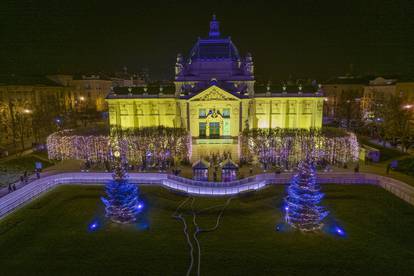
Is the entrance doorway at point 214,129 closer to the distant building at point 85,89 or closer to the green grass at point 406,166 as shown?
the green grass at point 406,166

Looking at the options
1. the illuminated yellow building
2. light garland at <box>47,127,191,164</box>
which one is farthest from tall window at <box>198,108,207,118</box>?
light garland at <box>47,127,191,164</box>

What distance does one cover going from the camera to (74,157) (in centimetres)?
5222

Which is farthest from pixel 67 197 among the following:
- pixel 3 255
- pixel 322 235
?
pixel 322 235

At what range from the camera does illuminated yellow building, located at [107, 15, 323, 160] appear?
201 ft

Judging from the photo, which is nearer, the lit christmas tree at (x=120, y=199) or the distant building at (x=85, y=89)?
the lit christmas tree at (x=120, y=199)

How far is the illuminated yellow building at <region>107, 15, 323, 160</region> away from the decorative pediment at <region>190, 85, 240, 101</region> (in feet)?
3.40

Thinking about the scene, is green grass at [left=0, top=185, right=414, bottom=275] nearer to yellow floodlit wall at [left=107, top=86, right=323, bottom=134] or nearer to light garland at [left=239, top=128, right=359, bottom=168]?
light garland at [left=239, top=128, right=359, bottom=168]

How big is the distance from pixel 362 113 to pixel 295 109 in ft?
129

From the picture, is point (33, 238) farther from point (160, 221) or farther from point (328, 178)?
point (328, 178)

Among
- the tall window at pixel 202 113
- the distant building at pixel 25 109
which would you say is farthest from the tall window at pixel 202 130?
the distant building at pixel 25 109

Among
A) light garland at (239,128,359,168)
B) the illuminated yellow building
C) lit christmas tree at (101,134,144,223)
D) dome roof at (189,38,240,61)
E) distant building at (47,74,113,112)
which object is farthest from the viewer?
distant building at (47,74,113,112)

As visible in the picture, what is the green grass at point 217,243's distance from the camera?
21.9 m

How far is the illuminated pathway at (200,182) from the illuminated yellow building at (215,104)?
2305cm

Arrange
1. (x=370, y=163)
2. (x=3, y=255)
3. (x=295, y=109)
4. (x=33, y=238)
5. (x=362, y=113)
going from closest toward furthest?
(x=3, y=255) < (x=33, y=238) < (x=370, y=163) < (x=295, y=109) < (x=362, y=113)
